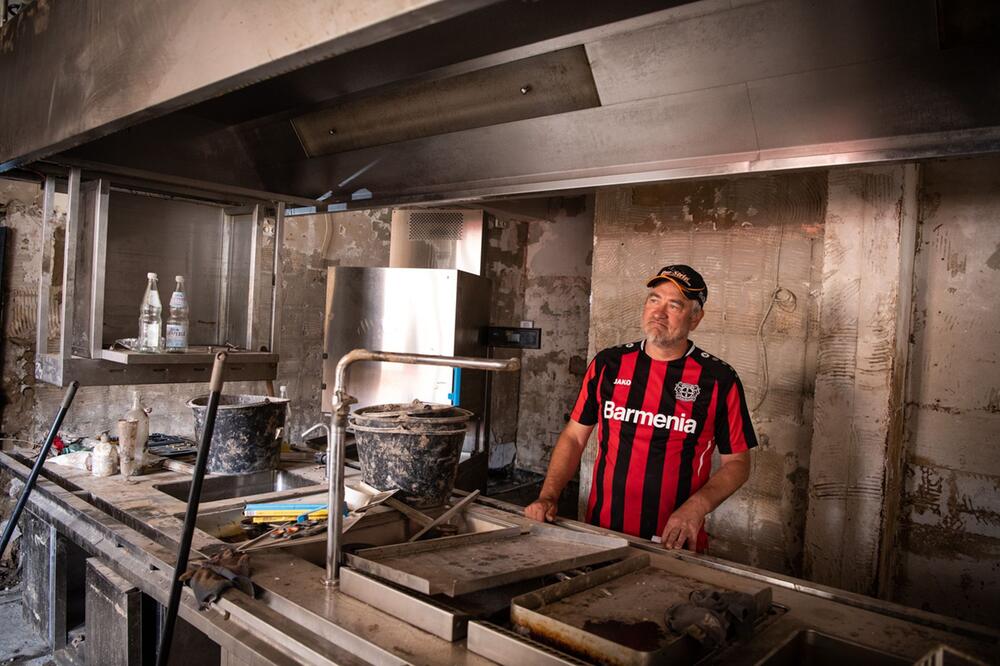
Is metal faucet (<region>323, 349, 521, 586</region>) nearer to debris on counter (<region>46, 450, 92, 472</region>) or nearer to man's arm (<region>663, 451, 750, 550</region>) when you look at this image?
man's arm (<region>663, 451, 750, 550</region>)

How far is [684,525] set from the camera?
178 cm

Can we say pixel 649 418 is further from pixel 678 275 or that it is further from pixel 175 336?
pixel 175 336

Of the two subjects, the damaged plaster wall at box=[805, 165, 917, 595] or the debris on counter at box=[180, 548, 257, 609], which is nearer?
the debris on counter at box=[180, 548, 257, 609]

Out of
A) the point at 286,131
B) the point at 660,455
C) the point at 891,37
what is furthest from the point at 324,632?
the point at 286,131

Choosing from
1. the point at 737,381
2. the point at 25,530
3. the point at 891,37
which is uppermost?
the point at 891,37

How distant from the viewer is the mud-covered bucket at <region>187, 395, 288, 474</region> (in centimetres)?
224

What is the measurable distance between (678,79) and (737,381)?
1051 millimetres

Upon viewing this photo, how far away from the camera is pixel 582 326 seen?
5.00 m

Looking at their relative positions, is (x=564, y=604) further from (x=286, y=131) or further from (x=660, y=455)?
(x=286, y=131)

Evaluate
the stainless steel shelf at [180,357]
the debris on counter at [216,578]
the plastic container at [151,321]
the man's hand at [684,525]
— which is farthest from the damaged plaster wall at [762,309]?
the debris on counter at [216,578]

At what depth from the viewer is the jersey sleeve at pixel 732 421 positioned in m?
2.13

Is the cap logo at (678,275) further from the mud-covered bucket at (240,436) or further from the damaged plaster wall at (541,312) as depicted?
the damaged plaster wall at (541,312)

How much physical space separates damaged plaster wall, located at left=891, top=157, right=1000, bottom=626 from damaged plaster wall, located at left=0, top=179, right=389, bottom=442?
343 centimetres

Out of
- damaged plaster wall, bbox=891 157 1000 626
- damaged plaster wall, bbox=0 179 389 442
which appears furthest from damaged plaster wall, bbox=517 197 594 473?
damaged plaster wall, bbox=891 157 1000 626
